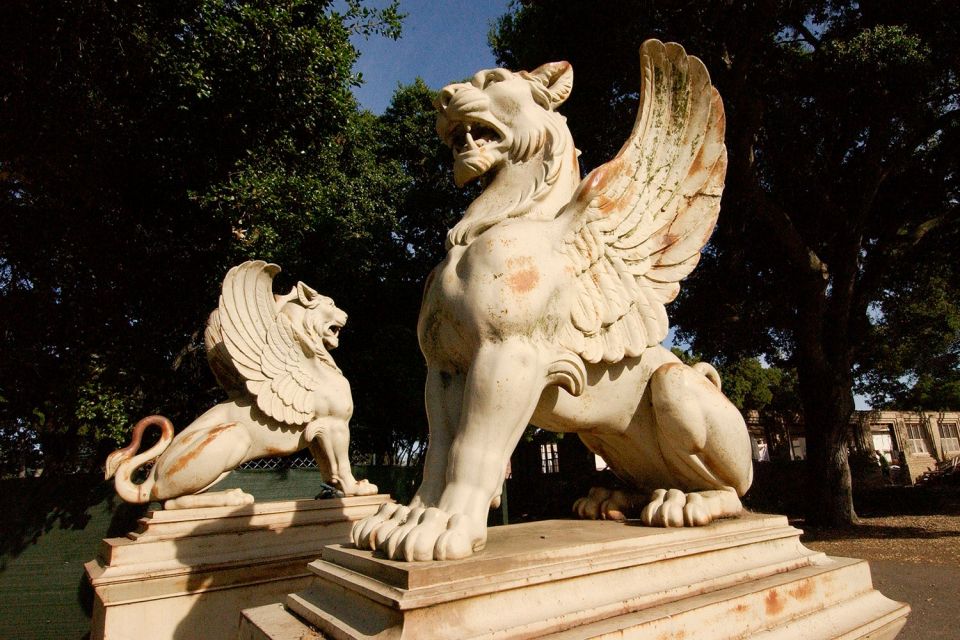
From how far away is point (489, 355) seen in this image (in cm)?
166

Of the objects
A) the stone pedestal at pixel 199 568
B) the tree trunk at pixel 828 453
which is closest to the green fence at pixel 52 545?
the stone pedestal at pixel 199 568

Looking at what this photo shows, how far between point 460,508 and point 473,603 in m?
0.27

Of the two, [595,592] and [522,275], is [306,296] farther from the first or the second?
[595,592]

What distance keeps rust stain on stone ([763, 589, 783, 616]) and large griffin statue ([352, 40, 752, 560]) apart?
0.30 metres

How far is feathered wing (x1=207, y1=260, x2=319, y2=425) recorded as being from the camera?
3.73 m

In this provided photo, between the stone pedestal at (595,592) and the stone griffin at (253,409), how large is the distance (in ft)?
6.65

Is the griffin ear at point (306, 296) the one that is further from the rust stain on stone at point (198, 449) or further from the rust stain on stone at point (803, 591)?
the rust stain on stone at point (803, 591)

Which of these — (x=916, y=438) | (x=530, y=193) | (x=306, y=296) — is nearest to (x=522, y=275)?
(x=530, y=193)

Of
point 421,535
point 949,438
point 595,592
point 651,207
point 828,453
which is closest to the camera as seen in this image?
point 421,535

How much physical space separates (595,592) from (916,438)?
3493 cm

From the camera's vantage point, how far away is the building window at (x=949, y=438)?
28.4 m

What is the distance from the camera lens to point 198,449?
11.3ft

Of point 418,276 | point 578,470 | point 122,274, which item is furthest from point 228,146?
point 578,470

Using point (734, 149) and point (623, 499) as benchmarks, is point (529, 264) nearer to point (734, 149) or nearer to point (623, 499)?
point (623, 499)
